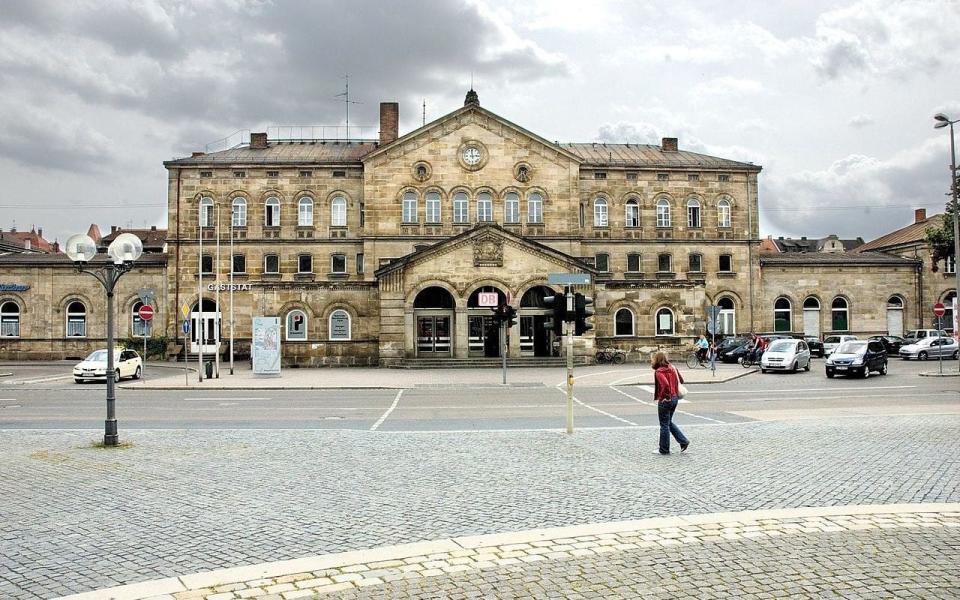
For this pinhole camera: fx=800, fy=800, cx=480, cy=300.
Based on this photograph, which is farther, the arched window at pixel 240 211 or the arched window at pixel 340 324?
the arched window at pixel 240 211

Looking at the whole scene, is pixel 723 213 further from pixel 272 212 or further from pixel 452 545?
pixel 452 545

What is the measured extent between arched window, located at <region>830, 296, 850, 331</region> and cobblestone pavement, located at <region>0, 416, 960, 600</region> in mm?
44018

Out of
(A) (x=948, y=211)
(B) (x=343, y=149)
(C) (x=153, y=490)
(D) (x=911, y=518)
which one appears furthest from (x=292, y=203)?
(D) (x=911, y=518)

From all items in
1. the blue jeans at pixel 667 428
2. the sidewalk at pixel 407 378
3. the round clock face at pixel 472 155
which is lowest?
the sidewalk at pixel 407 378

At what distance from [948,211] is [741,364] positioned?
15.9 metres

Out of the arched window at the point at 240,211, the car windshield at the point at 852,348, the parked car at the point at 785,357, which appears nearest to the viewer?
the car windshield at the point at 852,348

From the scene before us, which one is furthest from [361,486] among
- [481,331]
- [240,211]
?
[240,211]

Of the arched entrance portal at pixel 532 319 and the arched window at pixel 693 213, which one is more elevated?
the arched window at pixel 693 213

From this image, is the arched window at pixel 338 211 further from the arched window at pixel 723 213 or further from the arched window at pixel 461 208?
the arched window at pixel 723 213

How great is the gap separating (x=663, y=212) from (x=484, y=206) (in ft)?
43.4

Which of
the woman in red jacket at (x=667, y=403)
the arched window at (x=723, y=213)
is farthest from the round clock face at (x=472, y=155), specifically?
the woman in red jacket at (x=667, y=403)

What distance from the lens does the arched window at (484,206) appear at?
52.6 m

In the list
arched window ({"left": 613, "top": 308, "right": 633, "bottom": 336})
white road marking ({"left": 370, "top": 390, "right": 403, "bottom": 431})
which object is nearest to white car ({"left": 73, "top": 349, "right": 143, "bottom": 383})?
white road marking ({"left": 370, "top": 390, "right": 403, "bottom": 431})

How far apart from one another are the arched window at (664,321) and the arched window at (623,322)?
1687mm
